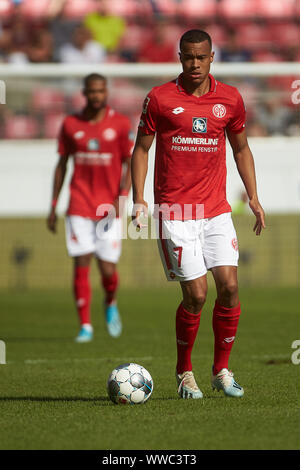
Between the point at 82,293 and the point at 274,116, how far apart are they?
8688 millimetres

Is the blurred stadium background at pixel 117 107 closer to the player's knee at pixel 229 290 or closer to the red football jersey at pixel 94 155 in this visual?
the red football jersey at pixel 94 155

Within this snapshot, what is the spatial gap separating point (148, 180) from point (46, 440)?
12122 millimetres

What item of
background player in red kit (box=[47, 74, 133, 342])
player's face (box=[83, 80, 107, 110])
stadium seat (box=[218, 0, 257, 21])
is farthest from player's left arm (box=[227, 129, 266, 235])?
stadium seat (box=[218, 0, 257, 21])

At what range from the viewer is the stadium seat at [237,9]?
20406mm

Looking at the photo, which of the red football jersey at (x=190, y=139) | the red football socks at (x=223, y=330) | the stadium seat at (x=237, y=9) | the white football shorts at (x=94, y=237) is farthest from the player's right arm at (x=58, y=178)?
the stadium seat at (x=237, y=9)

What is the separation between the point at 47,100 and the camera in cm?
1698

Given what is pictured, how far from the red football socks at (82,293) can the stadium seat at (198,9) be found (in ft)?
36.9

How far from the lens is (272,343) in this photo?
9117mm

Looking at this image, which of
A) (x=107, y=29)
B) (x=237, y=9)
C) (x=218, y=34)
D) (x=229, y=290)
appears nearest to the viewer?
(x=229, y=290)

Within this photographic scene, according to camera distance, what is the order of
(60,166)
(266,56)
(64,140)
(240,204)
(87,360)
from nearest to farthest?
(87,360) → (60,166) → (64,140) → (240,204) → (266,56)

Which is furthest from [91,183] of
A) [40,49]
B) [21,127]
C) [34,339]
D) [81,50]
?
[81,50]

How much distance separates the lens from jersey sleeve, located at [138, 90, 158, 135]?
5.76 m

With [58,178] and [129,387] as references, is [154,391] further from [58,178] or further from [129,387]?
[58,178]
